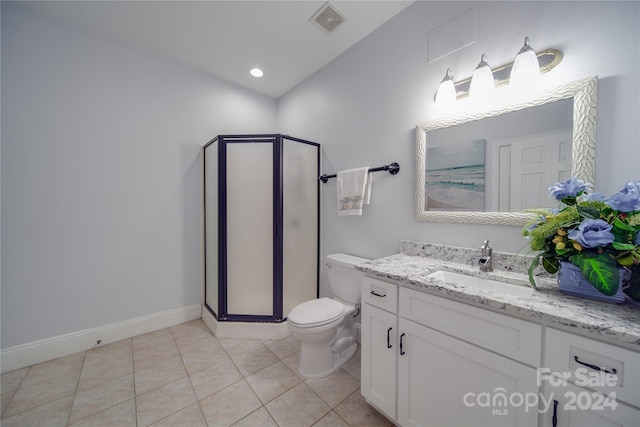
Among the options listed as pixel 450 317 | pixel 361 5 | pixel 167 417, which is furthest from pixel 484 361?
pixel 361 5

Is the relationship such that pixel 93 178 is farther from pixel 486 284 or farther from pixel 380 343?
pixel 486 284

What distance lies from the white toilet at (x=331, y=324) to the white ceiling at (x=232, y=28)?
6.17 feet

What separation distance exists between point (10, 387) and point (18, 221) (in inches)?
43.6


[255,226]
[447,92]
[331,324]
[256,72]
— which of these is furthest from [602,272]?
[256,72]

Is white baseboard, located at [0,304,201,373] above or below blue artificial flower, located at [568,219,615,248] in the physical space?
below

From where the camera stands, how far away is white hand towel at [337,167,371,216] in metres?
1.96

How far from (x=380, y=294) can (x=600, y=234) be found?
86 centimetres

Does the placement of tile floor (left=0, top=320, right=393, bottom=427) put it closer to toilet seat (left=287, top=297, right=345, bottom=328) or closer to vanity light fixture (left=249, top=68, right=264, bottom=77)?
toilet seat (left=287, top=297, right=345, bottom=328)

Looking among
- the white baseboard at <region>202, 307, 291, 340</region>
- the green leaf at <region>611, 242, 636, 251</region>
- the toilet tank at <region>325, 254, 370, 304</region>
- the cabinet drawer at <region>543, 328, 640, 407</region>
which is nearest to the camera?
the cabinet drawer at <region>543, 328, 640, 407</region>

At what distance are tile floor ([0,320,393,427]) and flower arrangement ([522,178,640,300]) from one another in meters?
1.21

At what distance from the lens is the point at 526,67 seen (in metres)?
1.17

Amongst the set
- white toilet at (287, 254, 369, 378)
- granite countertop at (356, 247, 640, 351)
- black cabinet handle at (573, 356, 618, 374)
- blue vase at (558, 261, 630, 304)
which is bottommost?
white toilet at (287, 254, 369, 378)

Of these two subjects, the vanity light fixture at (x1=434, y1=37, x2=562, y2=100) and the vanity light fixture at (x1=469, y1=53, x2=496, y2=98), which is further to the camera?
the vanity light fixture at (x1=469, y1=53, x2=496, y2=98)

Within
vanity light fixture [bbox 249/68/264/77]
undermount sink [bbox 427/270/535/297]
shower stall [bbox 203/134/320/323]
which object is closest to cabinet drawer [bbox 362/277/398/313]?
undermount sink [bbox 427/270/535/297]
